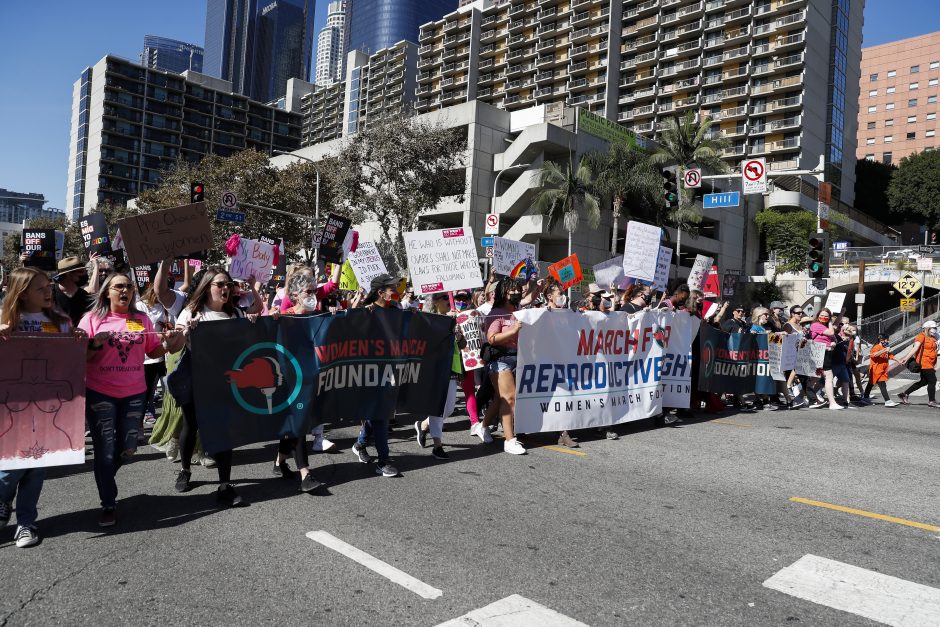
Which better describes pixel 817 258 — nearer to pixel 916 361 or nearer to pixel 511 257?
pixel 916 361

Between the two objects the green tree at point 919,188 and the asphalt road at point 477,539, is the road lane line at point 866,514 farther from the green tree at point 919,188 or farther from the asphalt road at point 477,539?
the green tree at point 919,188

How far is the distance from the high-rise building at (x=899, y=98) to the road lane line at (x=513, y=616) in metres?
111

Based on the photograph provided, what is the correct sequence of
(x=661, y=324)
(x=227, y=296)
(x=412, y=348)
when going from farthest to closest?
1. (x=661, y=324)
2. (x=412, y=348)
3. (x=227, y=296)

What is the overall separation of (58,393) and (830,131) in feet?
263

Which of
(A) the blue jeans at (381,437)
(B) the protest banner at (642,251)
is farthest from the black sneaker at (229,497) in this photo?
(B) the protest banner at (642,251)

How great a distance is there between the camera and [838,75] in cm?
7081

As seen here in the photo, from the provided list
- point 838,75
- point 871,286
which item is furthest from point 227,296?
point 838,75

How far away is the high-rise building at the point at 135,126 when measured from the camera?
9831 centimetres

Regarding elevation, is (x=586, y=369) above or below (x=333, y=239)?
below

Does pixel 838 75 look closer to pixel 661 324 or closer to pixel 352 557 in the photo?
pixel 661 324

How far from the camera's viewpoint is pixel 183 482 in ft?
17.6

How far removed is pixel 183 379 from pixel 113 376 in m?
0.72

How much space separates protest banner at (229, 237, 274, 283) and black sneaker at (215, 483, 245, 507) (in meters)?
6.24

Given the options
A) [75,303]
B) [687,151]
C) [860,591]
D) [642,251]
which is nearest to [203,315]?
[75,303]
